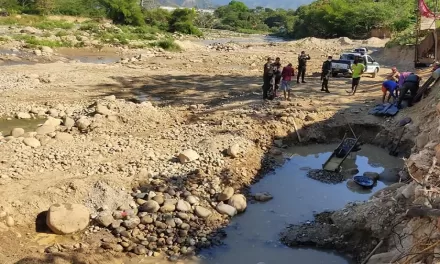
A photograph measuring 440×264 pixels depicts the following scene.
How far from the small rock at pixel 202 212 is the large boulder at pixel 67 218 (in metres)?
2.22

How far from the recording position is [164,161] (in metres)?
11.3

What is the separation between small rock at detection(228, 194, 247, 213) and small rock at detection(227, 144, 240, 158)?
1.86 m

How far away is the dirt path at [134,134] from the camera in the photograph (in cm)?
915

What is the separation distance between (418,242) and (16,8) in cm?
6074

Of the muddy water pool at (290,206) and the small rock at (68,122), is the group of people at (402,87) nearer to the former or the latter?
the muddy water pool at (290,206)

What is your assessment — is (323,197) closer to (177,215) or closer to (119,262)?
(177,215)

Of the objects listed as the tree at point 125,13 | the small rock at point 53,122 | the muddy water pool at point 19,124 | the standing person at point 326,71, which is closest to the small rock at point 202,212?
the small rock at point 53,122

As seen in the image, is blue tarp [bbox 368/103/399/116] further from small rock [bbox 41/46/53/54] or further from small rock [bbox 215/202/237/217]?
small rock [bbox 41/46/53/54]

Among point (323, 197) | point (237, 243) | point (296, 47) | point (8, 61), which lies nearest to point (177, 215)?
point (237, 243)

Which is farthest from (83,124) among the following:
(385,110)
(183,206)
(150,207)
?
(385,110)

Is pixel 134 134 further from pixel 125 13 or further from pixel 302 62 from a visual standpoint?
pixel 125 13

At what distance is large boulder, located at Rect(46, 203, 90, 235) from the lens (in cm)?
840

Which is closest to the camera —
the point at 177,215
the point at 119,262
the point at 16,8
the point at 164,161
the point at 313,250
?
the point at 119,262

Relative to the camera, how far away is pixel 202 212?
939cm
